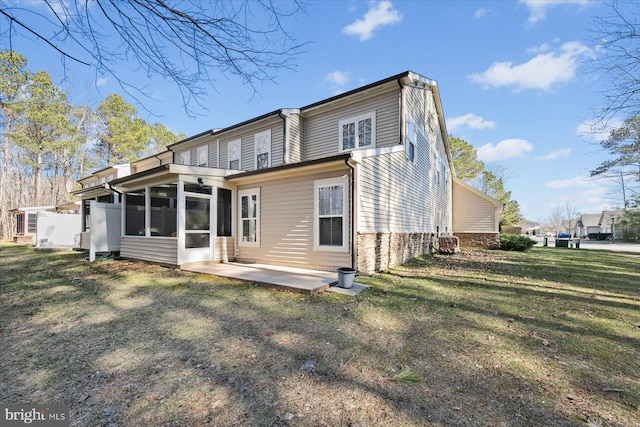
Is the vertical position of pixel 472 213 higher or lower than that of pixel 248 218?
higher

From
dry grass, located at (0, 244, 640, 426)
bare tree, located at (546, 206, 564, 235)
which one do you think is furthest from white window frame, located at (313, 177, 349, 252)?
bare tree, located at (546, 206, 564, 235)

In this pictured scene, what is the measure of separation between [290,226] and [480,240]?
15002 millimetres

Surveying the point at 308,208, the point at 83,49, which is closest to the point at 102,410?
the point at 83,49

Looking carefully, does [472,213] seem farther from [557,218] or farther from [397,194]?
[557,218]

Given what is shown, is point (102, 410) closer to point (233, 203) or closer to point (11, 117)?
point (233, 203)

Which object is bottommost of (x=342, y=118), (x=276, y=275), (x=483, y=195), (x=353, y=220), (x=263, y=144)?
(x=276, y=275)

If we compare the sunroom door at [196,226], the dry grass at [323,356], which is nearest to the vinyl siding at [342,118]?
the sunroom door at [196,226]

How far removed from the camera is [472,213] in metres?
18.5

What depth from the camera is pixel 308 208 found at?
801 centimetres

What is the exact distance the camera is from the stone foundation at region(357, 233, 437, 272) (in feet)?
24.7

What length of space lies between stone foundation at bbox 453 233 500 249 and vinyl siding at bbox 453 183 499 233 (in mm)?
261

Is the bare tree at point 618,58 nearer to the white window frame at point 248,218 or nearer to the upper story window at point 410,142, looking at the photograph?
the upper story window at point 410,142

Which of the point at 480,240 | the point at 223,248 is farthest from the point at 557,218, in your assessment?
the point at 223,248

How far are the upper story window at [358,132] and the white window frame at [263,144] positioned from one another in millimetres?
3407
